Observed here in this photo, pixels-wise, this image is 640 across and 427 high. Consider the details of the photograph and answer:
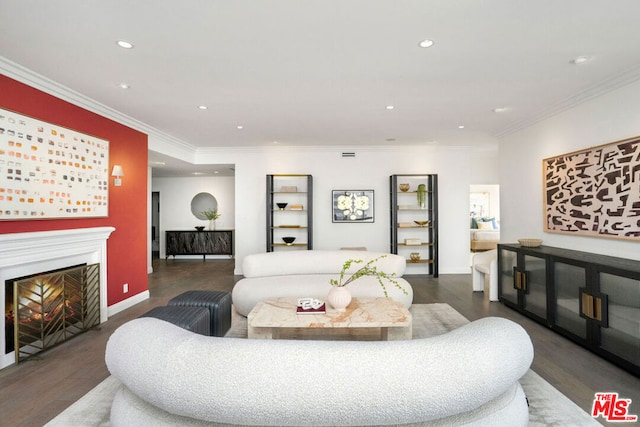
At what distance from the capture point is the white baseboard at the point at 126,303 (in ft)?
13.5

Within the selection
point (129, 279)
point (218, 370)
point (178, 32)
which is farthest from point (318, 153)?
point (218, 370)

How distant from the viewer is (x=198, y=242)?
28.9ft

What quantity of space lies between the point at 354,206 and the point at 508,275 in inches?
122

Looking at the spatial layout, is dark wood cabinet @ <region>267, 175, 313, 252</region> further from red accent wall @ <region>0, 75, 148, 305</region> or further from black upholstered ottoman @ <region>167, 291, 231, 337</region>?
black upholstered ottoman @ <region>167, 291, 231, 337</region>

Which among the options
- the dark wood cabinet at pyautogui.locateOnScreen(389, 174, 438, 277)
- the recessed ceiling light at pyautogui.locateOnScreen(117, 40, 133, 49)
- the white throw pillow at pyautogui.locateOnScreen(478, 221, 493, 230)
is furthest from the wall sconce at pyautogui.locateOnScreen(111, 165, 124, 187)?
the white throw pillow at pyautogui.locateOnScreen(478, 221, 493, 230)

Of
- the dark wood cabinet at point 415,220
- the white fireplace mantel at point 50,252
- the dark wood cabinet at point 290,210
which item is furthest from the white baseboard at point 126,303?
the dark wood cabinet at point 415,220

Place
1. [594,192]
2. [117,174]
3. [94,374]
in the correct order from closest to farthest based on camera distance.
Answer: [94,374], [594,192], [117,174]

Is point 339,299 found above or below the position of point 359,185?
below

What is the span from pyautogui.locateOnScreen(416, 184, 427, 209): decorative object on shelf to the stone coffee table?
12.8 ft

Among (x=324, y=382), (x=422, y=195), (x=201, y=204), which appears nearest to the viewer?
(x=324, y=382)

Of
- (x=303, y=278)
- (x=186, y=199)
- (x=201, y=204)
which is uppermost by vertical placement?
(x=186, y=199)

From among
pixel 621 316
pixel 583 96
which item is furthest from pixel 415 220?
pixel 621 316

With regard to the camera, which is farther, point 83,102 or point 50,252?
point 83,102

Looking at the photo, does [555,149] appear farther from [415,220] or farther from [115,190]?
[115,190]
